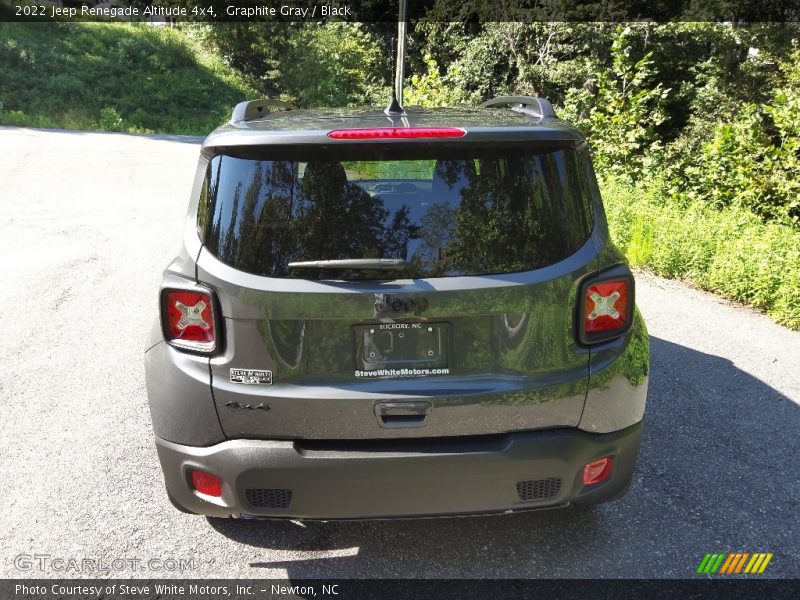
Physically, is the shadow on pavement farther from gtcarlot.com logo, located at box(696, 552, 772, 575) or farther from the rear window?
the rear window

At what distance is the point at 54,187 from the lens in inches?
526

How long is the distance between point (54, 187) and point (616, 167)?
35.9 feet

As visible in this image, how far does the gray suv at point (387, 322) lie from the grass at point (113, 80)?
26.7 metres

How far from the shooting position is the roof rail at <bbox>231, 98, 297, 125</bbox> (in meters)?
2.78

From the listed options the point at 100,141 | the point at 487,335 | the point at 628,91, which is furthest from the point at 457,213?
the point at 100,141

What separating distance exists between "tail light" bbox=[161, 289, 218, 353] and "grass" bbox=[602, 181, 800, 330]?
5.56m

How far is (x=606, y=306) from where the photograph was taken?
8.13ft

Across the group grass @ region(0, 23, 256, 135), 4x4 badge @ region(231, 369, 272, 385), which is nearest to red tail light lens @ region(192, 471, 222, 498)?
4x4 badge @ region(231, 369, 272, 385)

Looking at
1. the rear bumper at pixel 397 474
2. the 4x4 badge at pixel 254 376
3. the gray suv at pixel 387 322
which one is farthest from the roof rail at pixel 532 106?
the 4x4 badge at pixel 254 376

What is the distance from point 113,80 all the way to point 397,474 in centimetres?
3370

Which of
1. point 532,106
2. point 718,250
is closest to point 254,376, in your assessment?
point 532,106

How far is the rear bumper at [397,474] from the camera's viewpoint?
2320 mm

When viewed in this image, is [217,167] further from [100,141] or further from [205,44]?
[205,44]

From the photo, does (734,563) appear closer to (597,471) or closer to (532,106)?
(597,471)
